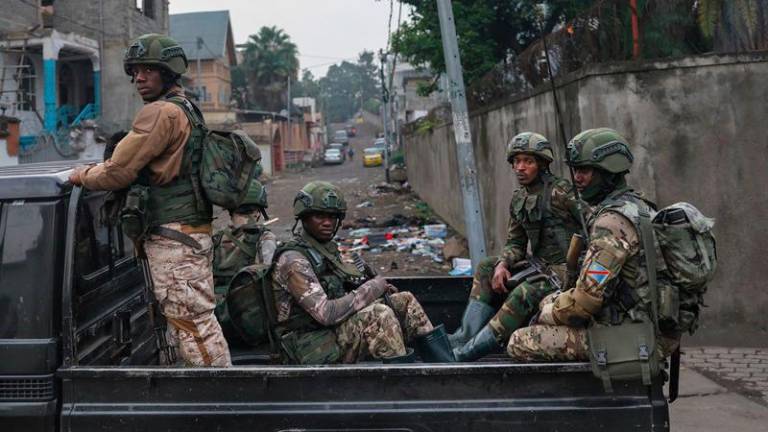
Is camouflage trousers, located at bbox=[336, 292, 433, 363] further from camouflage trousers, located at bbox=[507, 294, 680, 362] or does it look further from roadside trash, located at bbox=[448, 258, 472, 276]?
roadside trash, located at bbox=[448, 258, 472, 276]

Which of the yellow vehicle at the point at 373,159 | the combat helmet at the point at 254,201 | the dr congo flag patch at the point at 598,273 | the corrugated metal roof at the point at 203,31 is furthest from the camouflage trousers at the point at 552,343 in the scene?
the corrugated metal roof at the point at 203,31

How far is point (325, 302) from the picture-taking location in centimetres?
272

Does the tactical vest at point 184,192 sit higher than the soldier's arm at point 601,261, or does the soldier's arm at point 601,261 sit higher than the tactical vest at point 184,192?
the tactical vest at point 184,192

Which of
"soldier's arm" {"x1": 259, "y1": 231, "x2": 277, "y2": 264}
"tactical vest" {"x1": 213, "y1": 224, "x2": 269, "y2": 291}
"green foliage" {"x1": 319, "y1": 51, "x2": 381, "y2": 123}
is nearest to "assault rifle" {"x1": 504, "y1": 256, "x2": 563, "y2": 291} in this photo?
"soldier's arm" {"x1": 259, "y1": 231, "x2": 277, "y2": 264}

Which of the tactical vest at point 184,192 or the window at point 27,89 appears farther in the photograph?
the window at point 27,89

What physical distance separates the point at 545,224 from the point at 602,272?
1630 mm

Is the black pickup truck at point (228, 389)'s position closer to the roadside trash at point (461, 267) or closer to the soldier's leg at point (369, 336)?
the soldier's leg at point (369, 336)

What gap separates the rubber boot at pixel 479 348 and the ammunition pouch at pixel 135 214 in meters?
1.52

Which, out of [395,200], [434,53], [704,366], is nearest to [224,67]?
[395,200]

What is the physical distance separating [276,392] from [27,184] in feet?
3.91

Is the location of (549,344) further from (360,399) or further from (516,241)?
(516,241)

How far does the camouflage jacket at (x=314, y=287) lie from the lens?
271 centimetres

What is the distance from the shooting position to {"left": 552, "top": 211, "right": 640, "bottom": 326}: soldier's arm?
2301 millimetres

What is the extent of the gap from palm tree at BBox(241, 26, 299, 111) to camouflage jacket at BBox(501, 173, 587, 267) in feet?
171
